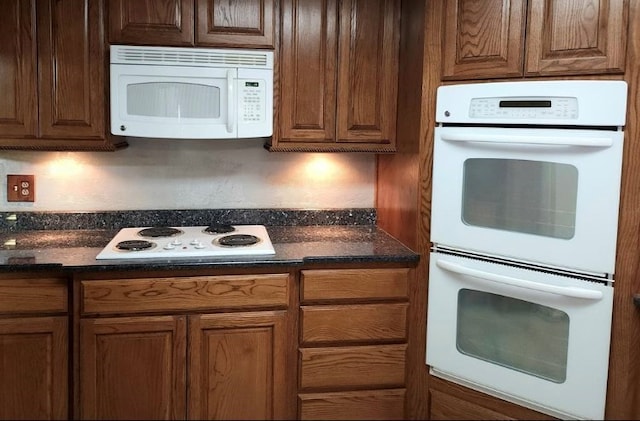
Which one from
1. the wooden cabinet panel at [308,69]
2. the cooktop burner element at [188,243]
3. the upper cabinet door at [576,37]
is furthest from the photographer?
the wooden cabinet panel at [308,69]

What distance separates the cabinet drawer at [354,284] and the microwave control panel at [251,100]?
0.63m

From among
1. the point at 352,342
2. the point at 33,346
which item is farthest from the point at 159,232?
the point at 352,342

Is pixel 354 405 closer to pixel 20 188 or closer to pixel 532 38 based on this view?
pixel 532 38

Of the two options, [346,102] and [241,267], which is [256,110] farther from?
[241,267]

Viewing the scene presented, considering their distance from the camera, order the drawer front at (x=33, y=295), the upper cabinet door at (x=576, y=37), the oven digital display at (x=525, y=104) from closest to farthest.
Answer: the upper cabinet door at (x=576, y=37), the oven digital display at (x=525, y=104), the drawer front at (x=33, y=295)

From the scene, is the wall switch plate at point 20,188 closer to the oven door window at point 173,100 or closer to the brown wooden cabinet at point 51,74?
the brown wooden cabinet at point 51,74

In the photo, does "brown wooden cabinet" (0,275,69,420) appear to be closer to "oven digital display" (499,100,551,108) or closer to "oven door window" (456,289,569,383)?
"oven door window" (456,289,569,383)

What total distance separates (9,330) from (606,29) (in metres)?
2.20

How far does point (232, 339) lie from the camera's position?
2.36 metres

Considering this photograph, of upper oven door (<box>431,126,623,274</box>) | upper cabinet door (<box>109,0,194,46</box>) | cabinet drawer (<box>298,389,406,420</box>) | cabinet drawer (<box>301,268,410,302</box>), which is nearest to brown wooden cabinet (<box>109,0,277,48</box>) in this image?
upper cabinet door (<box>109,0,194,46</box>)

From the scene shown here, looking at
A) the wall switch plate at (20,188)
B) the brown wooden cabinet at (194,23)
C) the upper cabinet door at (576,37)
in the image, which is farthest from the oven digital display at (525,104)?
the wall switch plate at (20,188)

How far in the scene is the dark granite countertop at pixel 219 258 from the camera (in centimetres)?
224

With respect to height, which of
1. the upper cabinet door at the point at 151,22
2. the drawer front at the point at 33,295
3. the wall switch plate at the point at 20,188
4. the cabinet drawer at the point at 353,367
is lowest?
the cabinet drawer at the point at 353,367

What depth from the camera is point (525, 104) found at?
A: 214cm
